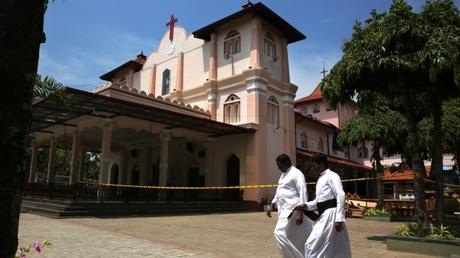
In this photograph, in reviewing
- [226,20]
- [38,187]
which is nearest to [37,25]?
[38,187]

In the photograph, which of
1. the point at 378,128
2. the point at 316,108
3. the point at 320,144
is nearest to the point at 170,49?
the point at 320,144

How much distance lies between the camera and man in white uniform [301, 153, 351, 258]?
5.14m

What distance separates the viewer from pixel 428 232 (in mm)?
9094

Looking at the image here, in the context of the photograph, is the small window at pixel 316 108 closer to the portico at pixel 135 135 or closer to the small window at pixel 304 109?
the small window at pixel 304 109

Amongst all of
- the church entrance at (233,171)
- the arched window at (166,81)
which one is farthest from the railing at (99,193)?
the arched window at (166,81)

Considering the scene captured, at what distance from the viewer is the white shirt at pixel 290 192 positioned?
6004 millimetres

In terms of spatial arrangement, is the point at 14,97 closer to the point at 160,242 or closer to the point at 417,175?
the point at 160,242

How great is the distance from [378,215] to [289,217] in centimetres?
1291

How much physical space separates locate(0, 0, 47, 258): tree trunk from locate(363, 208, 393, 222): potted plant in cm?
1681

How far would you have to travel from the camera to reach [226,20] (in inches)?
1064

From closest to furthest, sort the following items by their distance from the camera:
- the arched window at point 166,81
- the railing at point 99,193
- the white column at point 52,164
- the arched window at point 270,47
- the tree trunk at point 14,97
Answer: the tree trunk at point 14,97
the railing at point 99,193
the white column at point 52,164
the arched window at point 270,47
the arched window at point 166,81

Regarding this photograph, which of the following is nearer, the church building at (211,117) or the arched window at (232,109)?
the church building at (211,117)

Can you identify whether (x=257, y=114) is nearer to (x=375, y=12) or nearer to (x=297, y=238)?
(x=375, y=12)

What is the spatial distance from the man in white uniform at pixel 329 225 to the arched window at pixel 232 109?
21.0 meters
